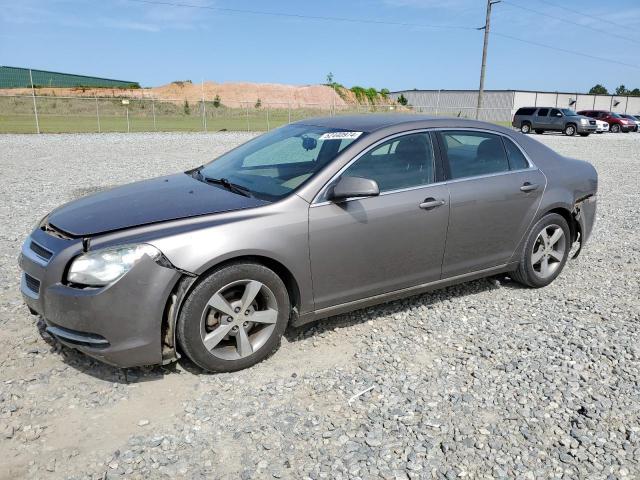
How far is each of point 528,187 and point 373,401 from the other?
2.54 meters

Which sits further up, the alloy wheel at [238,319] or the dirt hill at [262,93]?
the dirt hill at [262,93]

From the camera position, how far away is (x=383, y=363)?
365 cm

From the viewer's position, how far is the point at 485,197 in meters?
4.33

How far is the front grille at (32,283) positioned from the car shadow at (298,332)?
0.31m

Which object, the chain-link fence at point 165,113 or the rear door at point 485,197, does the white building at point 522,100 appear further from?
the rear door at point 485,197

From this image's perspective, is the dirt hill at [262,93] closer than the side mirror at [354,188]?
No

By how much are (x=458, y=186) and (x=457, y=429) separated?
198 cm

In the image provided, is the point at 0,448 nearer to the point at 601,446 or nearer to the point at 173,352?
the point at 173,352

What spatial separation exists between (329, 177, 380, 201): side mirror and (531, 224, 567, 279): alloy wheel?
2.12 meters

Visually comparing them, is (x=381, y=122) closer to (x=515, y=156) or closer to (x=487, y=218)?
(x=487, y=218)

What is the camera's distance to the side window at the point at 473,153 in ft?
14.0

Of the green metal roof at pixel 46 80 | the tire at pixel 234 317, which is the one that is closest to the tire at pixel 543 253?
the tire at pixel 234 317

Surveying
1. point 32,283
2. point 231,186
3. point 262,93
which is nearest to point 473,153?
point 231,186

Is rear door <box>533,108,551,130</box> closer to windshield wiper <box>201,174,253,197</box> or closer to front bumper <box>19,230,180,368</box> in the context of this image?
windshield wiper <box>201,174,253,197</box>
